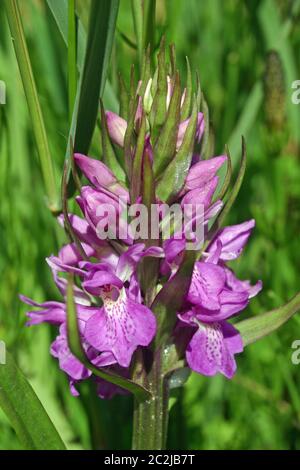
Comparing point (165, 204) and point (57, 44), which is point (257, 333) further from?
point (57, 44)

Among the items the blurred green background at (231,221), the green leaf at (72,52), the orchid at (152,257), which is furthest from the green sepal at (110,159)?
the blurred green background at (231,221)

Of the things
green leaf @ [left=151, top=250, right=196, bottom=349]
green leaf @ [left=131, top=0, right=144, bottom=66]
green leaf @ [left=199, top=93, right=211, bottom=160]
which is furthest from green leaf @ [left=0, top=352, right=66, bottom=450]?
green leaf @ [left=131, top=0, right=144, bottom=66]

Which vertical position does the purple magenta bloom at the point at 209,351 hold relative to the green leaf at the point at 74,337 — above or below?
below
